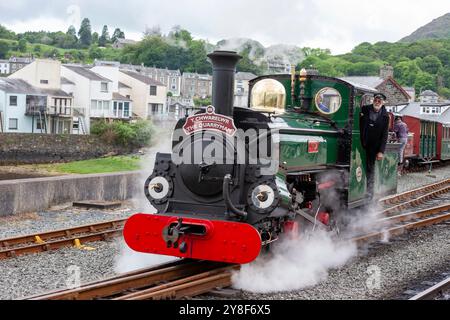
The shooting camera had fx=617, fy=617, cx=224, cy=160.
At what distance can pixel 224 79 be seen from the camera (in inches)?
299

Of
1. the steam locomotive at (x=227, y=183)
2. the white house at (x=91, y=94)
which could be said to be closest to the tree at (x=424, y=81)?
the white house at (x=91, y=94)

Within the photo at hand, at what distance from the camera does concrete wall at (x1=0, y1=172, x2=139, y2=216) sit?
1324 cm

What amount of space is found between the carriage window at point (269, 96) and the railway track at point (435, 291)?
3.30 m

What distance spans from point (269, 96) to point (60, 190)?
7.36m

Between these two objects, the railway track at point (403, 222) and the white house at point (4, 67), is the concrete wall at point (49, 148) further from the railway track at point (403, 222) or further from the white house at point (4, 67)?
the white house at point (4, 67)

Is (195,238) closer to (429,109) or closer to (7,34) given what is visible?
(429,109)

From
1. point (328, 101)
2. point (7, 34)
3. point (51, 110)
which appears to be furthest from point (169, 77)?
point (328, 101)

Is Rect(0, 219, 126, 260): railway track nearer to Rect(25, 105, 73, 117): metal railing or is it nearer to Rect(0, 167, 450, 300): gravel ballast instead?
Rect(0, 167, 450, 300): gravel ballast

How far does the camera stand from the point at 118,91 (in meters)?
66.4

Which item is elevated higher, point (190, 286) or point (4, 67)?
point (4, 67)

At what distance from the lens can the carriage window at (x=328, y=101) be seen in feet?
32.7

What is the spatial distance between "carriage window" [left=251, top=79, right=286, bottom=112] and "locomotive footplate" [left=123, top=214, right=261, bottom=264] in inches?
102

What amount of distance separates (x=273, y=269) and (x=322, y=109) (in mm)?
3213
